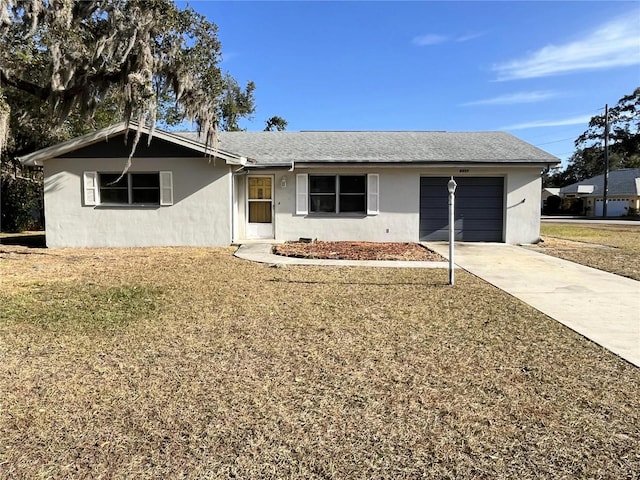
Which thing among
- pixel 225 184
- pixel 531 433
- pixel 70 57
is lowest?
pixel 531 433

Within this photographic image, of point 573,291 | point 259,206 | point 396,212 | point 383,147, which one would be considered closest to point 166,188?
point 259,206

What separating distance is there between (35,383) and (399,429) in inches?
117

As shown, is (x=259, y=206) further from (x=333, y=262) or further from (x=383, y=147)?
(x=333, y=262)

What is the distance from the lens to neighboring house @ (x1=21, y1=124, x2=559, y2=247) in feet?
42.8

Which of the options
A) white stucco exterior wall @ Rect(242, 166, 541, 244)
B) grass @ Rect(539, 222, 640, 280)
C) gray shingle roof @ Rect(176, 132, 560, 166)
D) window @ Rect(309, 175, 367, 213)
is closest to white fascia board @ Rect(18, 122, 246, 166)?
gray shingle roof @ Rect(176, 132, 560, 166)

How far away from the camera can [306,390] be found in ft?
11.9

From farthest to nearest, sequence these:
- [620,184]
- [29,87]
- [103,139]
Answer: [620,184] < [103,139] < [29,87]

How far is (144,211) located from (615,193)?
4622cm

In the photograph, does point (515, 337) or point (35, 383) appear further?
point (515, 337)

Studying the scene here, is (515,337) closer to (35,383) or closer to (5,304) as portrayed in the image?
(35,383)

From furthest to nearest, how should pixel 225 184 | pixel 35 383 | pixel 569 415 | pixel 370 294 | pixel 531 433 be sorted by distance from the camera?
pixel 225 184
pixel 370 294
pixel 35 383
pixel 569 415
pixel 531 433

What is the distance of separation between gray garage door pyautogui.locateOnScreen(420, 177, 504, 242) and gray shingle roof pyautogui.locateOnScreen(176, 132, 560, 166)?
86 centimetres

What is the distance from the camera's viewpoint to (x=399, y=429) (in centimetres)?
303

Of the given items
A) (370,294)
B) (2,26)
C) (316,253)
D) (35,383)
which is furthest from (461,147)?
(35,383)
